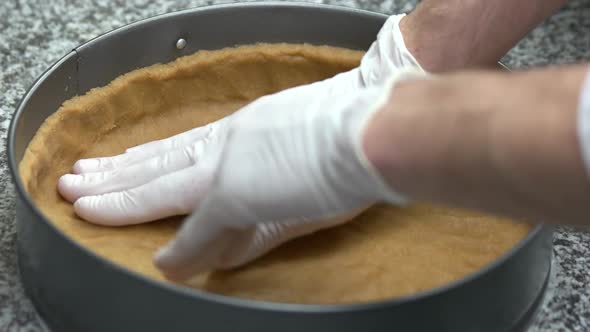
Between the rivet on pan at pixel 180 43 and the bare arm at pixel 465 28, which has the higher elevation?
the bare arm at pixel 465 28

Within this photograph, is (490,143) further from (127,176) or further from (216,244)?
(127,176)

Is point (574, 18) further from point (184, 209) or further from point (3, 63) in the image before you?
point (3, 63)

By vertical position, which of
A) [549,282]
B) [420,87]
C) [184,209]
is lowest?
[549,282]

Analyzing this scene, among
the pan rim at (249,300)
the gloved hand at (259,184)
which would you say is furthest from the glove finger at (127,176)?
the pan rim at (249,300)

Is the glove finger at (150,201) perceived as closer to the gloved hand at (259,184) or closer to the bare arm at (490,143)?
the gloved hand at (259,184)

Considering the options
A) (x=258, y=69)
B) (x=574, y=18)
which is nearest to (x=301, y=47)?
(x=258, y=69)

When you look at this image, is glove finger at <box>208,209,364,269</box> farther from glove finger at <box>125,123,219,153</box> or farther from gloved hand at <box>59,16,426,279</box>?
glove finger at <box>125,123,219,153</box>
